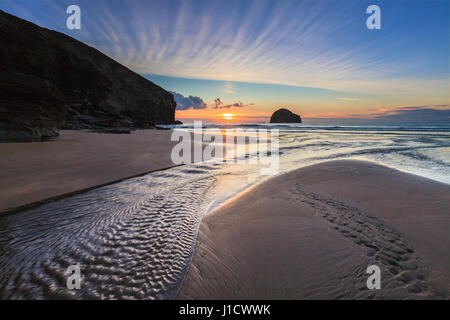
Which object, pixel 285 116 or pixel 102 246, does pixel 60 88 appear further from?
pixel 285 116

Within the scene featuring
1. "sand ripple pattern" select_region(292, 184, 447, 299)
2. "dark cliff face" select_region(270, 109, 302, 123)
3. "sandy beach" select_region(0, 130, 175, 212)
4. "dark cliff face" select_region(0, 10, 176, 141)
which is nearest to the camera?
"sand ripple pattern" select_region(292, 184, 447, 299)

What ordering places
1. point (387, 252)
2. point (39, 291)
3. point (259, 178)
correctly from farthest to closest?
point (259, 178), point (387, 252), point (39, 291)

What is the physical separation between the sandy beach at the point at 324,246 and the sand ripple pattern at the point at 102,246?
0.29m

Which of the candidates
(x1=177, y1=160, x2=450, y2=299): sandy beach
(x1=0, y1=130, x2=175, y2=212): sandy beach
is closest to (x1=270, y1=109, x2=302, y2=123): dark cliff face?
(x1=0, y1=130, x2=175, y2=212): sandy beach

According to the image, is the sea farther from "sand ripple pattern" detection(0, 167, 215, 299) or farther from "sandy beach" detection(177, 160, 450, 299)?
"sandy beach" detection(177, 160, 450, 299)

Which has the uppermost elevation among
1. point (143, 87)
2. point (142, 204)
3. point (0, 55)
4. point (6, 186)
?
point (143, 87)

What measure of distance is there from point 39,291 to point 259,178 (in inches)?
173

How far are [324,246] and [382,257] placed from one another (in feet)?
1.82

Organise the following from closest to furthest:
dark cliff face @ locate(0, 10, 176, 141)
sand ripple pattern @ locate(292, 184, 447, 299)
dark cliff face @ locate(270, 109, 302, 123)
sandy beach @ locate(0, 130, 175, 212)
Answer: sand ripple pattern @ locate(292, 184, 447, 299) < sandy beach @ locate(0, 130, 175, 212) < dark cliff face @ locate(0, 10, 176, 141) < dark cliff face @ locate(270, 109, 302, 123)

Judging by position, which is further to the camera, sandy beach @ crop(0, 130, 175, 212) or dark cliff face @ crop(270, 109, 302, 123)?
dark cliff face @ crop(270, 109, 302, 123)

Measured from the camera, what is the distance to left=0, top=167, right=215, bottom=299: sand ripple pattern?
1.53 meters

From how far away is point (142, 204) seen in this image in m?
3.24
